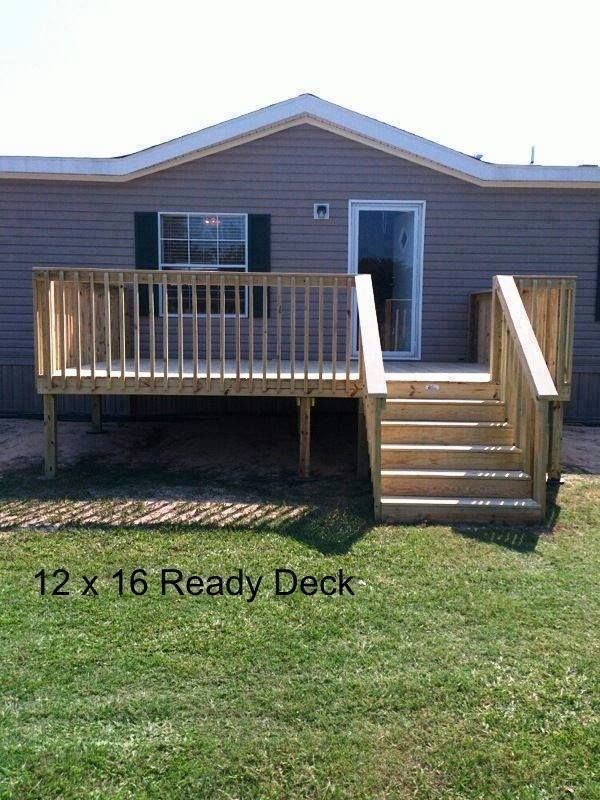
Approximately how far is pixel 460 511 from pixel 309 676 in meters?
2.29

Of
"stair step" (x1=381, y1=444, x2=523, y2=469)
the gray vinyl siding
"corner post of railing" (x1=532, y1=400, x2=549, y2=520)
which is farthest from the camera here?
the gray vinyl siding

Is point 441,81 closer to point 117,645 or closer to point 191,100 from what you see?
point 191,100

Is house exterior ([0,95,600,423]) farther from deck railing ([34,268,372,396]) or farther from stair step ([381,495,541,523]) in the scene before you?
stair step ([381,495,541,523])

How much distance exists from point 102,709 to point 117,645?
19.4 inches

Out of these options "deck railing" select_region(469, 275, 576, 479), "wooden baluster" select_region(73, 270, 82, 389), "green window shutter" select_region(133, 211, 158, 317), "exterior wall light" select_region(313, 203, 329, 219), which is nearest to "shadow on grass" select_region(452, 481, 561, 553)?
"deck railing" select_region(469, 275, 576, 479)

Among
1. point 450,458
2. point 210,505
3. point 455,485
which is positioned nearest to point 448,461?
point 450,458

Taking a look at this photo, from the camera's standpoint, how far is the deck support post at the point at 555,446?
5.72m

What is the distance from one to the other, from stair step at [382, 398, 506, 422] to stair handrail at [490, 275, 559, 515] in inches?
4.6

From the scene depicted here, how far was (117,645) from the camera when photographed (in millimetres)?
2979

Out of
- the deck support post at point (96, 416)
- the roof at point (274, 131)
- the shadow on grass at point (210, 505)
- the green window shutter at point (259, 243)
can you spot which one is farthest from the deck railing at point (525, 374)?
the deck support post at point (96, 416)

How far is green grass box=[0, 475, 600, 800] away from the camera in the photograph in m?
2.18

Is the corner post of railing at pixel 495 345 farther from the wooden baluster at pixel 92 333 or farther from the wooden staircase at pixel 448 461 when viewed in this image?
the wooden baluster at pixel 92 333

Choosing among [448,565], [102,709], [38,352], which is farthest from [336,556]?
[38,352]

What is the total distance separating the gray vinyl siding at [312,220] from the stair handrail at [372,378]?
257 cm
